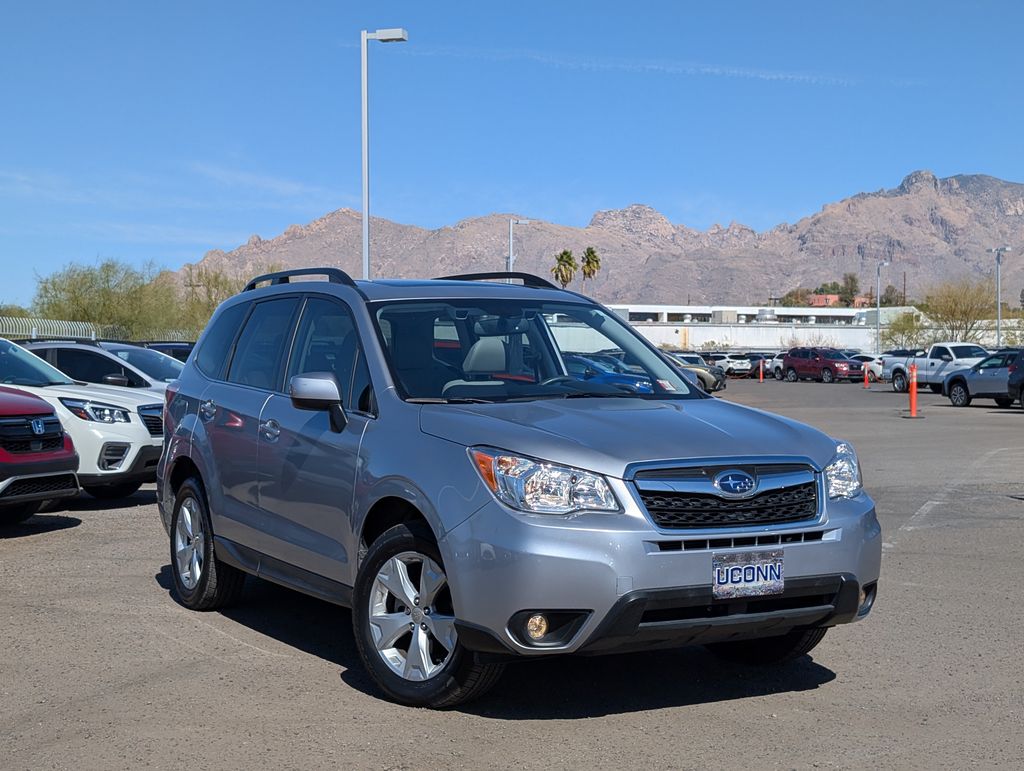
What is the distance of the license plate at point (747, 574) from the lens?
5082mm

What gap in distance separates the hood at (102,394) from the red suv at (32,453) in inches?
81.9

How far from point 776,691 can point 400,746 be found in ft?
6.20

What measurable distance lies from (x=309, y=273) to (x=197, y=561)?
6.22 ft

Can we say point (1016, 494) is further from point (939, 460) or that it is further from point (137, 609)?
point (137, 609)

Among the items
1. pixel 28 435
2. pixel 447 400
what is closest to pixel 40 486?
pixel 28 435

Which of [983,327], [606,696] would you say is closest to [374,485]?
[606,696]

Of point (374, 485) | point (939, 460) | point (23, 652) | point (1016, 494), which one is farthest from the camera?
point (939, 460)

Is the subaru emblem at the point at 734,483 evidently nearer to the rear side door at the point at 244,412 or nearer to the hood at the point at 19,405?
the rear side door at the point at 244,412

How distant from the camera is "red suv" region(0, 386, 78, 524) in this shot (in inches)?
407

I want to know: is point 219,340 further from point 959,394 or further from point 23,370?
point 959,394

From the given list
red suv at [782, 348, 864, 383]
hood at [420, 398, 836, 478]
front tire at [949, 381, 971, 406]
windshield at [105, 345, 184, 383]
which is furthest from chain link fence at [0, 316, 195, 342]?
red suv at [782, 348, 864, 383]

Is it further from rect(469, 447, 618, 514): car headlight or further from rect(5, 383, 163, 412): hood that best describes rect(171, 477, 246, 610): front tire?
rect(5, 383, 163, 412): hood

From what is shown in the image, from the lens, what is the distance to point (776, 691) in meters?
5.91

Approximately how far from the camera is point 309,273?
24.4ft
